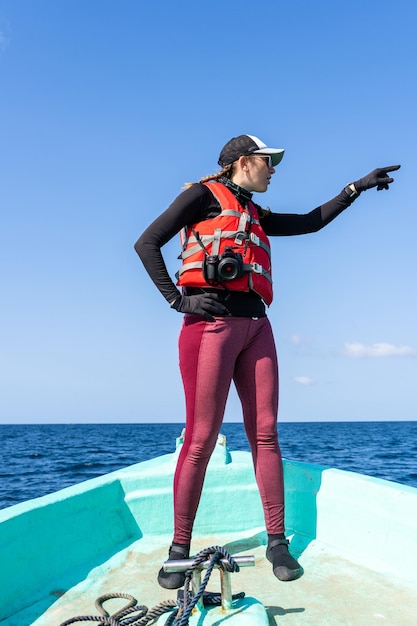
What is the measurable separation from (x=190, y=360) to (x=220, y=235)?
547mm

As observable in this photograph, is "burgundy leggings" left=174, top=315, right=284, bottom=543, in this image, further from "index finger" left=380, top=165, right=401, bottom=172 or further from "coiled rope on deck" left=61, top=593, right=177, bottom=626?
"index finger" left=380, top=165, right=401, bottom=172

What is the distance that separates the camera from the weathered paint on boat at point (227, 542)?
6.36ft

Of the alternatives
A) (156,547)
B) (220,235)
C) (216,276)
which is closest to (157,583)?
(156,547)

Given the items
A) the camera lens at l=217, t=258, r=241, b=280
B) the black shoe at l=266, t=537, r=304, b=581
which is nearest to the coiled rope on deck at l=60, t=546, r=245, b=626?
the black shoe at l=266, t=537, r=304, b=581

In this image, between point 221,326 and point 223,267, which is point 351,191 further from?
point 221,326

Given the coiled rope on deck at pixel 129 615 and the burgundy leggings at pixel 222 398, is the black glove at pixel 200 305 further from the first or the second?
the coiled rope on deck at pixel 129 615

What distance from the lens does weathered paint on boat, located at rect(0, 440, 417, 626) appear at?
1938mm

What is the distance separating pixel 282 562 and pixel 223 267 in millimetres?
1233

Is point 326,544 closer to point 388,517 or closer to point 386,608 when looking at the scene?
point 388,517

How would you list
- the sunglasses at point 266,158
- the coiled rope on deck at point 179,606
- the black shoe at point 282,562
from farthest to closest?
the sunglasses at point 266,158 < the black shoe at point 282,562 < the coiled rope on deck at point 179,606

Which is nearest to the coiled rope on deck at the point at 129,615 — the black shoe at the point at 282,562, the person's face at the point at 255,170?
the black shoe at the point at 282,562

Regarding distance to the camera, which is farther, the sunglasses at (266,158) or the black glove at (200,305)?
the sunglasses at (266,158)

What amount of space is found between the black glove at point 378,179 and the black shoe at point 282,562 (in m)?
1.70

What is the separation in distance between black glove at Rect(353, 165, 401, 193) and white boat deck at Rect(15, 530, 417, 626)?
5.80ft
